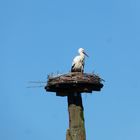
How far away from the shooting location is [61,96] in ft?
48.7

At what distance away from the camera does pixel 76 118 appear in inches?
569

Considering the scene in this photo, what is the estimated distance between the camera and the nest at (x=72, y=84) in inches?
565

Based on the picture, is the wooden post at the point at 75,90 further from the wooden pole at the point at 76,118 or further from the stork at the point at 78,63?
the stork at the point at 78,63

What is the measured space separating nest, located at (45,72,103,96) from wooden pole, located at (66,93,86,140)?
0.74ft

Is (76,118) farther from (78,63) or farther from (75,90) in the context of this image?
(78,63)

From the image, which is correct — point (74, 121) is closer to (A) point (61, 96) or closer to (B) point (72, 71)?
(A) point (61, 96)

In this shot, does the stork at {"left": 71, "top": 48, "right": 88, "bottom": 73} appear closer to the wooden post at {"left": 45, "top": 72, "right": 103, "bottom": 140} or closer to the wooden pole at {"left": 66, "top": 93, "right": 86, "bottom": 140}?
the wooden post at {"left": 45, "top": 72, "right": 103, "bottom": 140}

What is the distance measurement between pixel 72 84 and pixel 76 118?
3.24ft

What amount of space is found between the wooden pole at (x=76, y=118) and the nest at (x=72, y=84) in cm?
22

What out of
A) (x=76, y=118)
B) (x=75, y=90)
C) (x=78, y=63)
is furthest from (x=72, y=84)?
(x=78, y=63)

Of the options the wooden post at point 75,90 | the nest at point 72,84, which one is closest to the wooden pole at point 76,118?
the wooden post at point 75,90

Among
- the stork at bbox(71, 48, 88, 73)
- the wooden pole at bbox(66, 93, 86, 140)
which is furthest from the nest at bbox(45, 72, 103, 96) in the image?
the stork at bbox(71, 48, 88, 73)

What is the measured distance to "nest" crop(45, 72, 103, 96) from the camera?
14.3m

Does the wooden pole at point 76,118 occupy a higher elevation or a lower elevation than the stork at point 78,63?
lower
